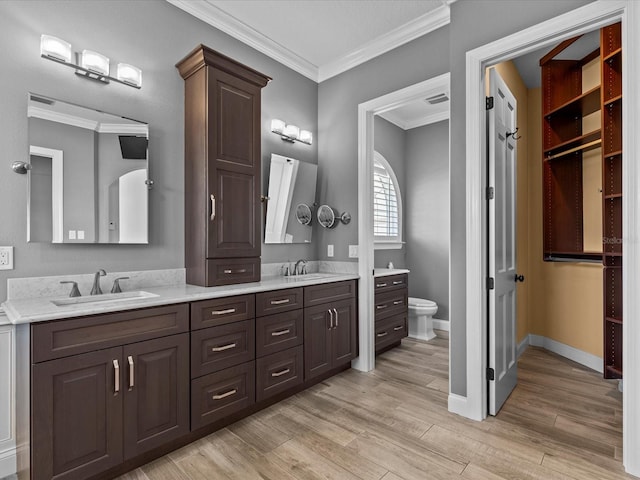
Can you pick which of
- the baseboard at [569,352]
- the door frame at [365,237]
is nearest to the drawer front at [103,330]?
the door frame at [365,237]

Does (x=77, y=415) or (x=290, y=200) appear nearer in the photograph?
(x=77, y=415)

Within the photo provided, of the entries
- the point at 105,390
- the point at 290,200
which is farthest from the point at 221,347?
the point at 290,200

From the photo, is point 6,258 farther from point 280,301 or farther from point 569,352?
point 569,352

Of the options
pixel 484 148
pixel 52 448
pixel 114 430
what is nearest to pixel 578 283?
pixel 484 148

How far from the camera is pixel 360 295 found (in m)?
3.36

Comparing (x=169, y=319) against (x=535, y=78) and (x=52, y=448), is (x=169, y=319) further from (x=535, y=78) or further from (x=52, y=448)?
(x=535, y=78)

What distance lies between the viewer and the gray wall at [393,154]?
476cm

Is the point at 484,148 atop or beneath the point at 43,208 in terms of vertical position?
atop

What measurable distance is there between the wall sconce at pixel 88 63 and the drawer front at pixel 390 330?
117 inches

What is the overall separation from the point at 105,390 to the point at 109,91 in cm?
183

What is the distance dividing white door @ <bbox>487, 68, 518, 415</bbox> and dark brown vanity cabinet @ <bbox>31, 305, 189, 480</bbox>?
1.99m

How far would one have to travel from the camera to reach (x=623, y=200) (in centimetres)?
188

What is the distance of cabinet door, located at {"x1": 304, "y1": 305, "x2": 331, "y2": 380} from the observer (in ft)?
9.28
